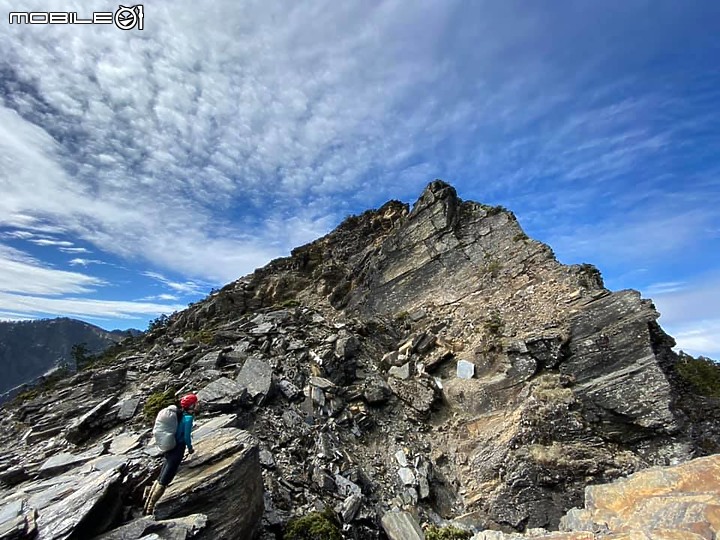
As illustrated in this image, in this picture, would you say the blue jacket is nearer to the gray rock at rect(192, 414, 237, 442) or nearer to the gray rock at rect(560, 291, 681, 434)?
the gray rock at rect(192, 414, 237, 442)

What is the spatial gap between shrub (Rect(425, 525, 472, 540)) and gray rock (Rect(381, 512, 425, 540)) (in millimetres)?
607

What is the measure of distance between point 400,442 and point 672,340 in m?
15.0

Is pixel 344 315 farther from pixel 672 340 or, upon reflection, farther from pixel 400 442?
pixel 672 340

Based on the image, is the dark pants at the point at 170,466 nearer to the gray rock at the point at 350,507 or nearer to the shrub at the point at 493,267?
the gray rock at the point at 350,507

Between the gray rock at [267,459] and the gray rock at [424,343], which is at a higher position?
the gray rock at [424,343]

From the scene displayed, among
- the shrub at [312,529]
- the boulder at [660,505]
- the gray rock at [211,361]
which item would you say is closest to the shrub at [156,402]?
the gray rock at [211,361]

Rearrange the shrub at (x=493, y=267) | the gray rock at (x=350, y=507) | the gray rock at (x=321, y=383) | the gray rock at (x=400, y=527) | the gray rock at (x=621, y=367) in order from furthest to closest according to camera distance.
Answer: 1. the shrub at (x=493, y=267)
2. the gray rock at (x=321, y=383)
3. the gray rock at (x=621, y=367)
4. the gray rock at (x=350, y=507)
5. the gray rock at (x=400, y=527)

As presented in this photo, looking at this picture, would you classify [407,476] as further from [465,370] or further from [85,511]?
[85,511]

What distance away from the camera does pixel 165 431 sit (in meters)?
10.2

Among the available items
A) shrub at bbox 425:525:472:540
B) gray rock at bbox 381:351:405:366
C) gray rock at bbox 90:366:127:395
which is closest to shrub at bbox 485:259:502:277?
gray rock at bbox 381:351:405:366

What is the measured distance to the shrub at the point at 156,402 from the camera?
1800 centimetres

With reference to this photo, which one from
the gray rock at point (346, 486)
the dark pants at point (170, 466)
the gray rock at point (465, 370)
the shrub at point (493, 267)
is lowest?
the gray rock at point (346, 486)

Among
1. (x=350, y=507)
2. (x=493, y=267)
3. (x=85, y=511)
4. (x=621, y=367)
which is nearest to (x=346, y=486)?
(x=350, y=507)

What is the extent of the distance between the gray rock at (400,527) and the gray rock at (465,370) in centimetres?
1006
